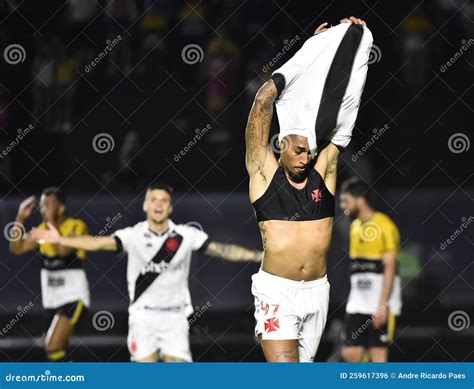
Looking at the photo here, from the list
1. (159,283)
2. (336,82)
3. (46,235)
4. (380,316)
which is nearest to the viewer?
(336,82)

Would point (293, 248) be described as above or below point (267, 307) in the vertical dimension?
above

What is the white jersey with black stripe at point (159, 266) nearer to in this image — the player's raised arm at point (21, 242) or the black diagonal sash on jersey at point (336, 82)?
the player's raised arm at point (21, 242)

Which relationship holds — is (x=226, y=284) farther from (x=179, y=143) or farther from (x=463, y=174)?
(x=463, y=174)

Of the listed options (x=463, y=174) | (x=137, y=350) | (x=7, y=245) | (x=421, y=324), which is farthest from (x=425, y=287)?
(x=7, y=245)

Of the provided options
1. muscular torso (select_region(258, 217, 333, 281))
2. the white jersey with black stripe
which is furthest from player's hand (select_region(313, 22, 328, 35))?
the white jersey with black stripe

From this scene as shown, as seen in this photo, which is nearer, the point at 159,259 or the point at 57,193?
the point at 159,259

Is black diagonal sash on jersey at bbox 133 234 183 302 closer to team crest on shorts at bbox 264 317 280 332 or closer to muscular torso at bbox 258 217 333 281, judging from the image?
muscular torso at bbox 258 217 333 281

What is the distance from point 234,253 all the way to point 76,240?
1711mm

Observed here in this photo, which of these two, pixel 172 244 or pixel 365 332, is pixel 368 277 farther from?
pixel 172 244

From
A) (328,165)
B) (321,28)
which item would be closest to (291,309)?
(328,165)

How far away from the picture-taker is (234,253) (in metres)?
12.7

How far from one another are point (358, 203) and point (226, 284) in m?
2.02

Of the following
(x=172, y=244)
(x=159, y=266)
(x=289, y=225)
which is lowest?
(x=159, y=266)

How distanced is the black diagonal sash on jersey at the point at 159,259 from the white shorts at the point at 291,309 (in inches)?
133
